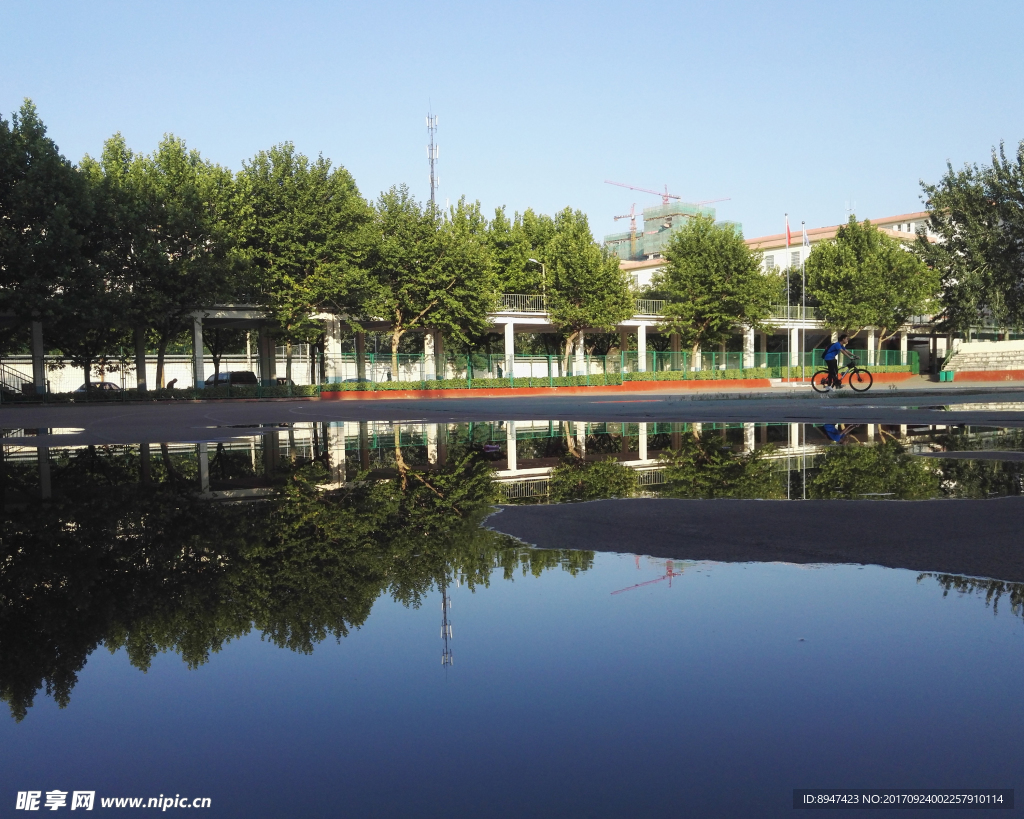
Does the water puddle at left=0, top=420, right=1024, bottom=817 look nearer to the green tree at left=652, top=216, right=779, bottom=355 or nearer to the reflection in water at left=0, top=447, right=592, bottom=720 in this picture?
the reflection in water at left=0, top=447, right=592, bottom=720

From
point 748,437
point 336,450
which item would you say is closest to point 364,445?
point 336,450

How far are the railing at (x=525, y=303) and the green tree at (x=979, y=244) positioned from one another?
2387 centimetres

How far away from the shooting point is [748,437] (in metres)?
12.8

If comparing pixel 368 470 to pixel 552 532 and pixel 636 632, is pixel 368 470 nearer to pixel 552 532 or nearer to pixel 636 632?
pixel 552 532

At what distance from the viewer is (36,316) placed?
34.7m

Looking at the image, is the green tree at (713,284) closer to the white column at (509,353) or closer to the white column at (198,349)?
the white column at (509,353)

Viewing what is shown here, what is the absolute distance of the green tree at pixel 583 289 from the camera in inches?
2267

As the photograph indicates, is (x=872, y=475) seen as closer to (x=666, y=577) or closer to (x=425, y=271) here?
(x=666, y=577)

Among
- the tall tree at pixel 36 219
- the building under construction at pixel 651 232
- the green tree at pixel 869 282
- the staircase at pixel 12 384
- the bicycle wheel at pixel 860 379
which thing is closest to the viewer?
the bicycle wheel at pixel 860 379

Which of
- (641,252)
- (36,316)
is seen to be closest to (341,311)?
(36,316)

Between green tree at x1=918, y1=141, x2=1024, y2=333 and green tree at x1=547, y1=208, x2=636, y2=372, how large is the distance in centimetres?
1865

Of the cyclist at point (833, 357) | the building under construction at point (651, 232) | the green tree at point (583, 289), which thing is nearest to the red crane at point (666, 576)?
the cyclist at point (833, 357)

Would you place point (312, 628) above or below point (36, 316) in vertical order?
below

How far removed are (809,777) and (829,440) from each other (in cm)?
1037
